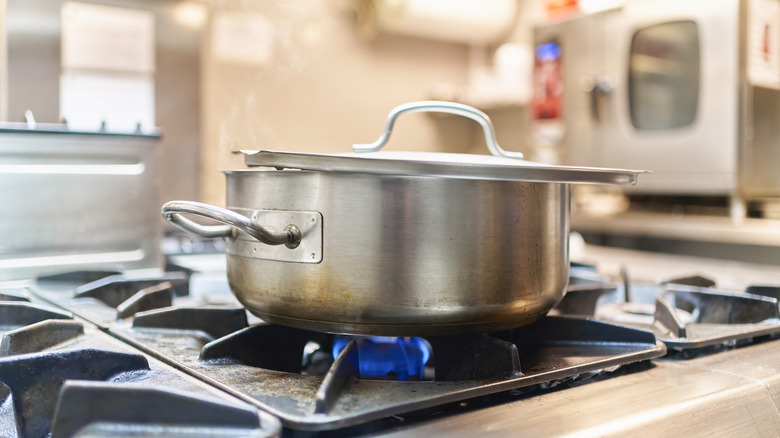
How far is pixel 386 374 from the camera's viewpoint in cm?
70

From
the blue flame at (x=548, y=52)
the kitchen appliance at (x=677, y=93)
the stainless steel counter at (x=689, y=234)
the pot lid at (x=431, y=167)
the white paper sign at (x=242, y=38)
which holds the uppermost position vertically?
the white paper sign at (x=242, y=38)

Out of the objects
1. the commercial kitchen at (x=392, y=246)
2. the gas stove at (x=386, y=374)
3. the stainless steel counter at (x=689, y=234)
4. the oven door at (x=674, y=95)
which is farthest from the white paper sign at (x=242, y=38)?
the gas stove at (x=386, y=374)

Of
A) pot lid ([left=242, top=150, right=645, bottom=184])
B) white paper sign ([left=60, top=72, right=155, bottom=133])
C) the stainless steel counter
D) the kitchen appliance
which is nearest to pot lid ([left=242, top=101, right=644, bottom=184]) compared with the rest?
pot lid ([left=242, top=150, right=645, bottom=184])

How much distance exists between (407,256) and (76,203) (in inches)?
33.5

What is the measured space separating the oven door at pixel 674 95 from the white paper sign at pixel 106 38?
176 cm

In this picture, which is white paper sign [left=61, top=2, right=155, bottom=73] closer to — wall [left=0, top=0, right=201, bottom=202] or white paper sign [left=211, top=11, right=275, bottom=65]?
wall [left=0, top=0, right=201, bottom=202]

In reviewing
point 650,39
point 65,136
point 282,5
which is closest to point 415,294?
point 65,136

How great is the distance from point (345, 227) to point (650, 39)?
202 centimetres

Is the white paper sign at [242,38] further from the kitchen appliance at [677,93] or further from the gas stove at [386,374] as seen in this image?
the gas stove at [386,374]

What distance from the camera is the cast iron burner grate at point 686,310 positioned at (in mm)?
733

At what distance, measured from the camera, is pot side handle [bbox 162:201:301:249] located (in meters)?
0.57

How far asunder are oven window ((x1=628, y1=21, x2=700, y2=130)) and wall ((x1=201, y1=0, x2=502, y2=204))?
1.30 meters

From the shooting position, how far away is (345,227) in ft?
1.91

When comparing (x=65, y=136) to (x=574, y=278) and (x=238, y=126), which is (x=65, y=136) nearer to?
(x=574, y=278)
